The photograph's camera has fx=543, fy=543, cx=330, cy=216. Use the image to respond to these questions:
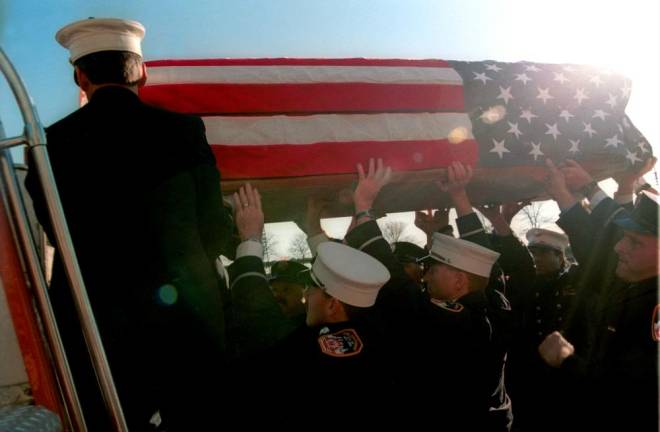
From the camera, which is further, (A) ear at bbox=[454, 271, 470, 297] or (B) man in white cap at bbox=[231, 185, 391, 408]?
(A) ear at bbox=[454, 271, 470, 297]

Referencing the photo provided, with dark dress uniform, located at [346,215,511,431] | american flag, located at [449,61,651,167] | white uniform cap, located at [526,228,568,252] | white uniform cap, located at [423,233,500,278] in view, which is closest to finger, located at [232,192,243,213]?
dark dress uniform, located at [346,215,511,431]

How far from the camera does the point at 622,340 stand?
213cm

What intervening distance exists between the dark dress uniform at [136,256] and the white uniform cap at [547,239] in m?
3.38

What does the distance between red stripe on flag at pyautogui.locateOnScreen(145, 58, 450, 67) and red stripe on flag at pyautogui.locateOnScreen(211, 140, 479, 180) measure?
475 mm

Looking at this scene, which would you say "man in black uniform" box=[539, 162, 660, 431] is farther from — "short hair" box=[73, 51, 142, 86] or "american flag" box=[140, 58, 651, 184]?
"short hair" box=[73, 51, 142, 86]

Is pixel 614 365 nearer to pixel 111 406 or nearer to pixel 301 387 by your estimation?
pixel 301 387

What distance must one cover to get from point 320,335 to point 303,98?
4.05 ft

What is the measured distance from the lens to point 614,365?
2.06 meters

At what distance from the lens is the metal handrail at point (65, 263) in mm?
840

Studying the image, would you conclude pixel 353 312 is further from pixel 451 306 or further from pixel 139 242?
pixel 139 242

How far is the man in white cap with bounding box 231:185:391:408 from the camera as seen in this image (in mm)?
1623

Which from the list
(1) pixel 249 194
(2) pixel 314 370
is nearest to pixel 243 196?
(1) pixel 249 194

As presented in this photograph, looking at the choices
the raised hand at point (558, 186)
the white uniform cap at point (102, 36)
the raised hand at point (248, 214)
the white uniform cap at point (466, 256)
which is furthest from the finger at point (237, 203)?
the raised hand at point (558, 186)

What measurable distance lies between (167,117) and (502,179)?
6.33ft
